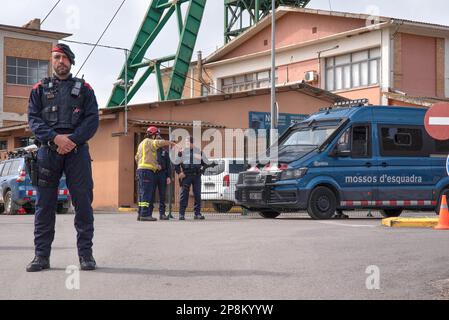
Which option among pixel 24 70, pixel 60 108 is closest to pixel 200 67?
pixel 24 70

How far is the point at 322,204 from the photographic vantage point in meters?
16.1

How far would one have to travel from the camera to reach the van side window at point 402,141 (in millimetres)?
16875

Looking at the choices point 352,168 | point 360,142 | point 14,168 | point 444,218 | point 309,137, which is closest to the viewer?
point 444,218

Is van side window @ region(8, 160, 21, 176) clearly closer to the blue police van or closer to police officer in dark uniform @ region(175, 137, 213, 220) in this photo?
police officer in dark uniform @ region(175, 137, 213, 220)

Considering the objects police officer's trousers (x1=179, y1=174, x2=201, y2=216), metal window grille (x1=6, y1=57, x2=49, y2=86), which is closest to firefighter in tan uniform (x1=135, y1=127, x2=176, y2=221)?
police officer's trousers (x1=179, y1=174, x2=201, y2=216)

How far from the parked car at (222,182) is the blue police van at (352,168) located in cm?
466

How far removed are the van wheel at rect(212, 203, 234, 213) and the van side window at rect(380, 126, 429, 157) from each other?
659 centimetres

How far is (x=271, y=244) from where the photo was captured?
10.1m

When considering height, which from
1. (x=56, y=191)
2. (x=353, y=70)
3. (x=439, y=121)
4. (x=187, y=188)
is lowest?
(x=187, y=188)

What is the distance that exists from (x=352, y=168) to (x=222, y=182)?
6715mm

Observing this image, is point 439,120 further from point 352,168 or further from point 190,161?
point 190,161

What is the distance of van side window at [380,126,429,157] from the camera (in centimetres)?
1688
